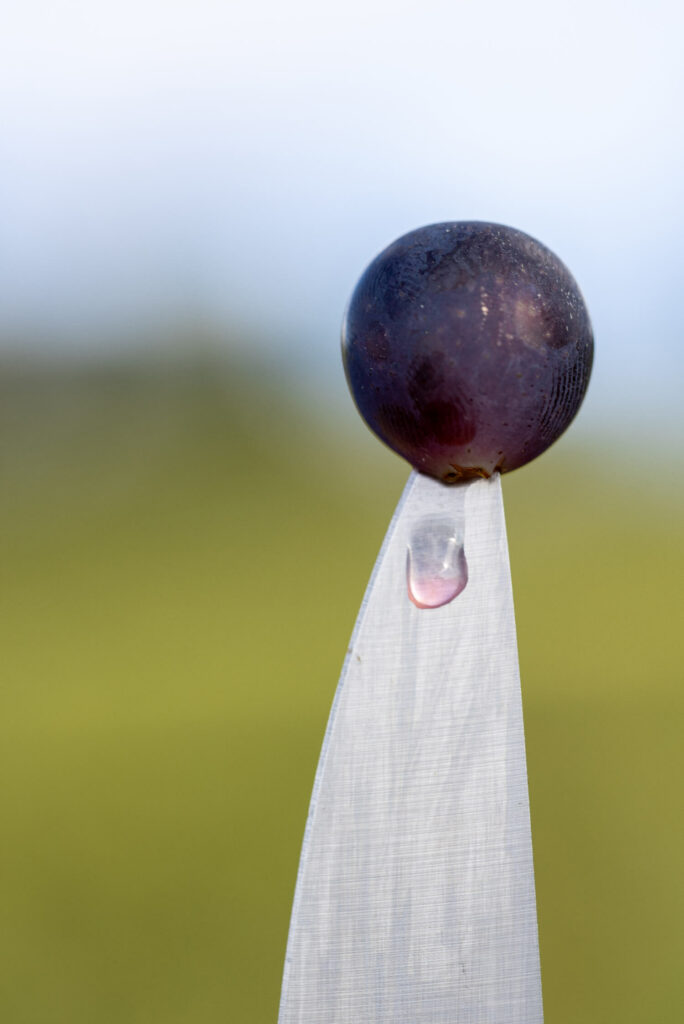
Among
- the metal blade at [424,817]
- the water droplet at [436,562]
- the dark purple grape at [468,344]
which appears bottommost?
the metal blade at [424,817]

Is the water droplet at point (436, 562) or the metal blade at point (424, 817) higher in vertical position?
the water droplet at point (436, 562)

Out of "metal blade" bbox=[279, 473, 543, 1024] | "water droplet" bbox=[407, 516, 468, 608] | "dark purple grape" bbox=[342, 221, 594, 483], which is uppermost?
"dark purple grape" bbox=[342, 221, 594, 483]

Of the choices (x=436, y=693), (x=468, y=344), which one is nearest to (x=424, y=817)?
(x=436, y=693)

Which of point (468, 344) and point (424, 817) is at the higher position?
point (468, 344)

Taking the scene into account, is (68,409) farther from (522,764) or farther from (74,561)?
(522,764)

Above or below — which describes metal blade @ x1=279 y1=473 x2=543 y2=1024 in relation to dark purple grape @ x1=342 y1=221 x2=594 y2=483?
below

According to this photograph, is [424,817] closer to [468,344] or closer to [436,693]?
[436,693]
